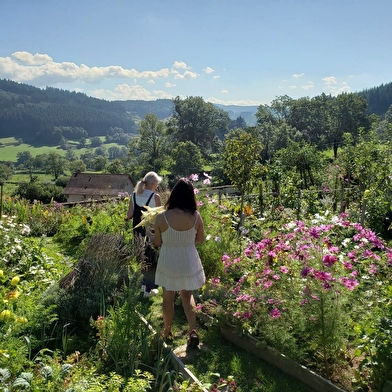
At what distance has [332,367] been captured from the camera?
278 cm

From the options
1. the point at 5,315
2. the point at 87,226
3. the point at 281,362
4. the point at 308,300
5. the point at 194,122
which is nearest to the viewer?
the point at 5,315

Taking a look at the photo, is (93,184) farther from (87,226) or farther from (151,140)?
(87,226)

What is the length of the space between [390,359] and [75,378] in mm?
1997

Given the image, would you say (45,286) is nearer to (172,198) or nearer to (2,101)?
(172,198)

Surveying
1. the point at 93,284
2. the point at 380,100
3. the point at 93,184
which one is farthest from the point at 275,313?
the point at 380,100

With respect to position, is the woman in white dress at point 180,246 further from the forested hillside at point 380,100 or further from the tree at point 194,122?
the forested hillside at point 380,100

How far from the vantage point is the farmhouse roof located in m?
44.0

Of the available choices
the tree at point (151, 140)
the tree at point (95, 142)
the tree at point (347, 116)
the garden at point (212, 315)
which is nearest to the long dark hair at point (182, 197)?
the garden at point (212, 315)

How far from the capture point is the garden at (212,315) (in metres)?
2.40

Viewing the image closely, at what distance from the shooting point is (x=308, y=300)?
2.78 m

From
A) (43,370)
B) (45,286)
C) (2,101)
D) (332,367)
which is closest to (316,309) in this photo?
(332,367)

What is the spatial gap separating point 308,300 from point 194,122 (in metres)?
52.9

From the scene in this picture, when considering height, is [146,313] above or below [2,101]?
below

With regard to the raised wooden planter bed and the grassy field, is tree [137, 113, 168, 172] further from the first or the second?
the grassy field
